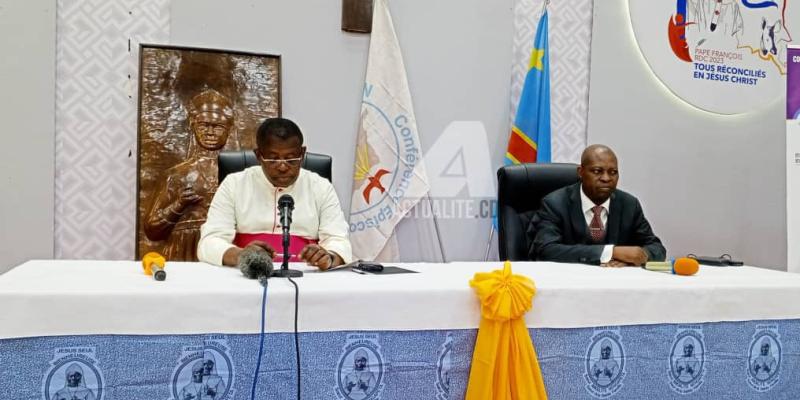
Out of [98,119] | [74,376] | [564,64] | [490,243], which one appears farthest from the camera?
[564,64]

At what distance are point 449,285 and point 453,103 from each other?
8.04 ft

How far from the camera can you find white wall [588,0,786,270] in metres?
4.09

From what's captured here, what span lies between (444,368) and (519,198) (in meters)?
1.42

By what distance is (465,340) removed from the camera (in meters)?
1.47

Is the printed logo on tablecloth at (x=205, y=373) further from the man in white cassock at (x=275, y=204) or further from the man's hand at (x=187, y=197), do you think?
the man's hand at (x=187, y=197)

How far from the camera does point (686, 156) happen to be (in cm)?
430

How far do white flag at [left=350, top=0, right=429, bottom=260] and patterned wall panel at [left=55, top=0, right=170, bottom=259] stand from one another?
1.20 m

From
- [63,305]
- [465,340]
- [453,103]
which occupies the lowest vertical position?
[465,340]

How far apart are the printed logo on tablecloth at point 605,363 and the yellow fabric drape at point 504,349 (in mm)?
178

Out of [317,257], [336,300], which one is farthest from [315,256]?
[336,300]

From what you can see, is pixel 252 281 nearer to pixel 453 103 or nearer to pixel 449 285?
pixel 449 285

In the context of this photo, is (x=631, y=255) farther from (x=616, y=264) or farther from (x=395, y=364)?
(x=395, y=364)

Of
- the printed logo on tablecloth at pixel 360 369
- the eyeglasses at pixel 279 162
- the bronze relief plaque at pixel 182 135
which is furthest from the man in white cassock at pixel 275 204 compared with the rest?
the bronze relief plaque at pixel 182 135

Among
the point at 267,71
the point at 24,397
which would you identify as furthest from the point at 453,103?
the point at 24,397
